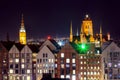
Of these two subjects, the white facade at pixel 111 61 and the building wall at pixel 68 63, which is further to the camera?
the building wall at pixel 68 63

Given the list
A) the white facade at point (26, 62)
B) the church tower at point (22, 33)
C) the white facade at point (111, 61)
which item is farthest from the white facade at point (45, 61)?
the church tower at point (22, 33)

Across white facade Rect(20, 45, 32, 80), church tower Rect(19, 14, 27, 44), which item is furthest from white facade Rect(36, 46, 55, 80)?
church tower Rect(19, 14, 27, 44)

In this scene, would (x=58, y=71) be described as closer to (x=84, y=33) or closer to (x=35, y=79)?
(x=35, y=79)

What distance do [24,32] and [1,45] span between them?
2297cm

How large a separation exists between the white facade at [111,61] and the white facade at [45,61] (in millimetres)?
8198

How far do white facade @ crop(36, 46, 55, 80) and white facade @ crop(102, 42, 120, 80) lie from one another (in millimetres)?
8198

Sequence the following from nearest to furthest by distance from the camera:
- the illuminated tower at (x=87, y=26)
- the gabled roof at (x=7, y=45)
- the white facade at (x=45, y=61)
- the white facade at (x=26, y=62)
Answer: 1. the white facade at (x=45, y=61)
2. the white facade at (x=26, y=62)
3. the gabled roof at (x=7, y=45)
4. the illuminated tower at (x=87, y=26)

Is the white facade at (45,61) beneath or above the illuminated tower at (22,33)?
beneath

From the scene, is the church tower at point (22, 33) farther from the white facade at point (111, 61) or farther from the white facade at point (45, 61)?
the white facade at point (111, 61)

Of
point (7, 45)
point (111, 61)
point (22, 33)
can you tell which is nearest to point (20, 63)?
point (7, 45)

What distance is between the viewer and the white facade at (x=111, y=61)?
68.3m

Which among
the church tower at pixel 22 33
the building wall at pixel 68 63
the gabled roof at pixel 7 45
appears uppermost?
the church tower at pixel 22 33

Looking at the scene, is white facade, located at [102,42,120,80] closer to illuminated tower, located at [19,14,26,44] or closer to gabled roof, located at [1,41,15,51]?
gabled roof, located at [1,41,15,51]

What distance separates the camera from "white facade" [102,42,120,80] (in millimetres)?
68312
